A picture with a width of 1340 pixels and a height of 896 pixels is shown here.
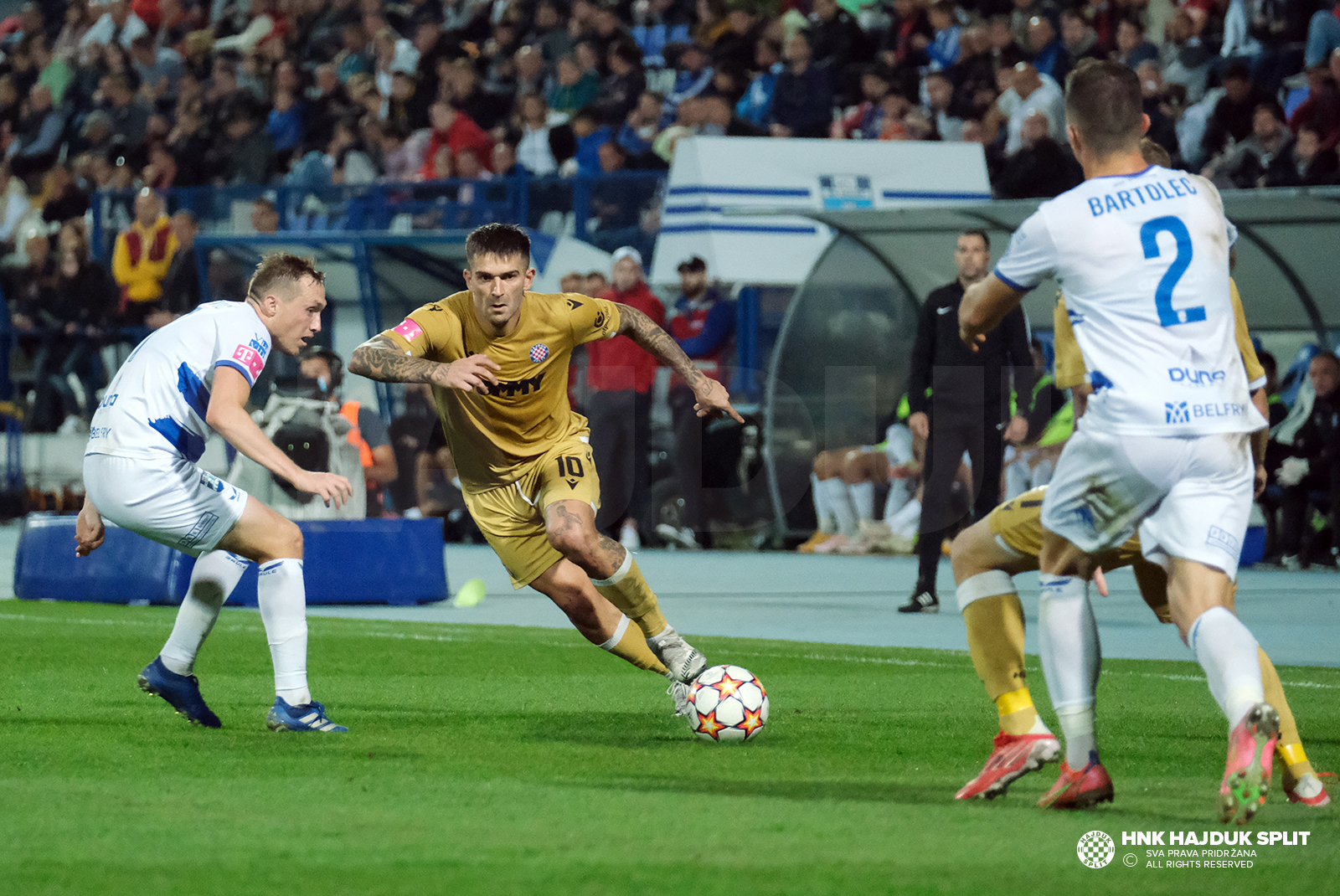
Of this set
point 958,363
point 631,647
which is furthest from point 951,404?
point 631,647

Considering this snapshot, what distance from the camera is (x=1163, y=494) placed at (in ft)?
16.5

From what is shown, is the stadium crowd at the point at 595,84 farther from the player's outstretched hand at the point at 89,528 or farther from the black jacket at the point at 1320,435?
the player's outstretched hand at the point at 89,528

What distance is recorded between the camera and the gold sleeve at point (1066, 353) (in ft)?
18.1

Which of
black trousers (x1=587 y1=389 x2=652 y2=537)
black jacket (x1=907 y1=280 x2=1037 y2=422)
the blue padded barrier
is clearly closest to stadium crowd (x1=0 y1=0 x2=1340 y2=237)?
black trousers (x1=587 y1=389 x2=652 y2=537)

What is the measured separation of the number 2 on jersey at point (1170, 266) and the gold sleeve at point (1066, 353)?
384 millimetres

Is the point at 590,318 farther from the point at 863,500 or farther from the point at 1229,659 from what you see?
the point at 863,500

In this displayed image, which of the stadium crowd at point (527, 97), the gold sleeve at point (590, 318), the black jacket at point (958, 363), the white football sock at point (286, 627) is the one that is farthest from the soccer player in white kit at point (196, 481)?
the stadium crowd at point (527, 97)

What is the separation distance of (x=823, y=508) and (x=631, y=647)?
31.4 feet

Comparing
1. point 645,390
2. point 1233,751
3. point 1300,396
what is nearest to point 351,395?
point 645,390

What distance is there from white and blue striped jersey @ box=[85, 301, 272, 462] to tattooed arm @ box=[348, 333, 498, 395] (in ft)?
1.54

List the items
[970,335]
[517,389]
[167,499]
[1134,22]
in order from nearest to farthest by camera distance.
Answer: [970,335] → [167,499] → [517,389] → [1134,22]

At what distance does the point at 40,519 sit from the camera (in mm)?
13398

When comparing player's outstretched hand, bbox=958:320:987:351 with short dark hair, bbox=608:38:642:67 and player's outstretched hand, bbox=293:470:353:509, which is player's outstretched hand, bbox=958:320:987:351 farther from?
short dark hair, bbox=608:38:642:67

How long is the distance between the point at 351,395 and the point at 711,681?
13.0 metres
